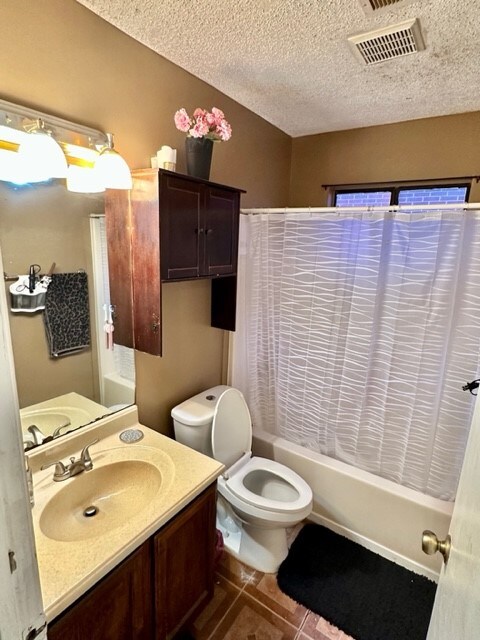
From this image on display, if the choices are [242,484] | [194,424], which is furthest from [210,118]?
[242,484]

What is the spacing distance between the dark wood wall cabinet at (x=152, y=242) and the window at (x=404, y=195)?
42.9 inches

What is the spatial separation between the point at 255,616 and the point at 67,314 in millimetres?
1608

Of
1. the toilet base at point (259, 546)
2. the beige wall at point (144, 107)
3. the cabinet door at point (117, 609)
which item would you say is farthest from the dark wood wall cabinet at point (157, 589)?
the beige wall at point (144, 107)

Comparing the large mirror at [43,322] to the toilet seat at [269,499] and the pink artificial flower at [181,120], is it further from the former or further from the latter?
the toilet seat at [269,499]

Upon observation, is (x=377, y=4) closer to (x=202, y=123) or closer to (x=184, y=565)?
(x=202, y=123)

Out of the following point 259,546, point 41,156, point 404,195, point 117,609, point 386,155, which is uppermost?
point 386,155

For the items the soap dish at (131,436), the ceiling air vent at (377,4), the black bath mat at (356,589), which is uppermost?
the ceiling air vent at (377,4)

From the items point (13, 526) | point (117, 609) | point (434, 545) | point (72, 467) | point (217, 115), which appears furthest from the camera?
point (217, 115)

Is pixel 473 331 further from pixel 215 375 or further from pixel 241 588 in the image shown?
pixel 241 588

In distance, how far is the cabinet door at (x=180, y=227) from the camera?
138 centimetres

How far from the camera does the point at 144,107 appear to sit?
1.48 metres

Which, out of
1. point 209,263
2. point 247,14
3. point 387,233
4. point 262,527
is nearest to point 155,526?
point 262,527

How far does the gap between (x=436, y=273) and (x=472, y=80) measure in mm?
964

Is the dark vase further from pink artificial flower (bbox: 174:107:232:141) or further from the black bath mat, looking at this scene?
the black bath mat
